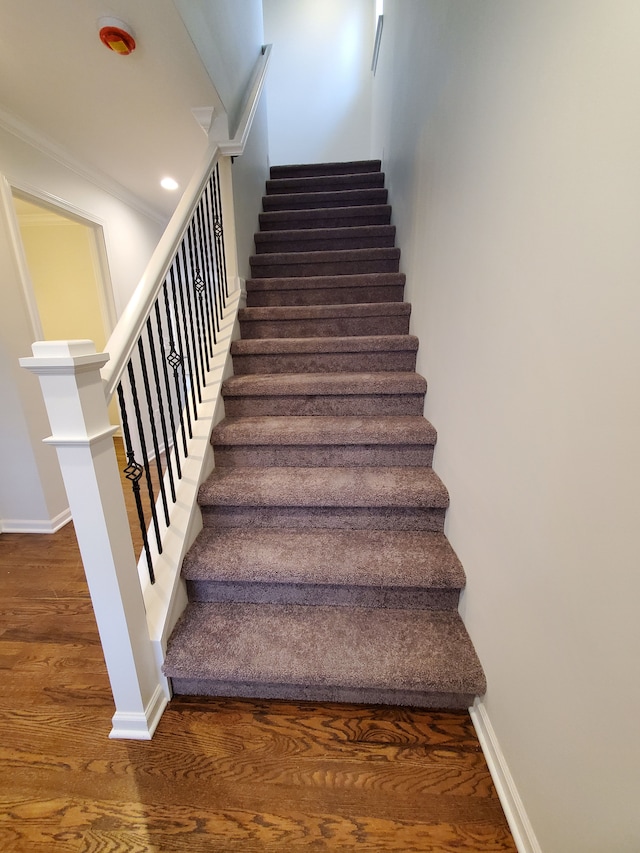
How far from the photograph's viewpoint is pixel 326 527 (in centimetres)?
149

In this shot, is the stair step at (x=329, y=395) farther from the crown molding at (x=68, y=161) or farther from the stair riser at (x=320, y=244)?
the crown molding at (x=68, y=161)

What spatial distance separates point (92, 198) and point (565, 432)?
10.7ft

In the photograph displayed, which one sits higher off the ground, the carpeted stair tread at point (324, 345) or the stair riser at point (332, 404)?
the carpeted stair tread at point (324, 345)

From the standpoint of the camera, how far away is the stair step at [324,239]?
276 cm

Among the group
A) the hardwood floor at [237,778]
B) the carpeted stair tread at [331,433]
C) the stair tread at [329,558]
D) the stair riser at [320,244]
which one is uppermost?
the stair riser at [320,244]

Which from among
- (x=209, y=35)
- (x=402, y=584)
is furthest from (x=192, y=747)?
(x=209, y=35)

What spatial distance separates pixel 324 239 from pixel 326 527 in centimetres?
244

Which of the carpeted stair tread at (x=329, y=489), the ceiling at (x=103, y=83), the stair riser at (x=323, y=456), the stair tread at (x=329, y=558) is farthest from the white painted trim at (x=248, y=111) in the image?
the stair tread at (x=329, y=558)

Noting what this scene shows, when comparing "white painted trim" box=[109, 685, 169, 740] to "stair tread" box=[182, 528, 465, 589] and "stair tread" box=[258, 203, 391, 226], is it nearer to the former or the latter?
"stair tread" box=[182, 528, 465, 589]

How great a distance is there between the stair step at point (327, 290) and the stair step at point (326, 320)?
208 millimetres

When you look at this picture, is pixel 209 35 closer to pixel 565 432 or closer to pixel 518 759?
pixel 565 432

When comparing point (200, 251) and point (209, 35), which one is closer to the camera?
point (209, 35)

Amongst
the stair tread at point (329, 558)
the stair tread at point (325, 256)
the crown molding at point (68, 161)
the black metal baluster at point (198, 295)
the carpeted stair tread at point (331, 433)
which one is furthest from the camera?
the stair tread at point (325, 256)

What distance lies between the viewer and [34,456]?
6.93 feet
